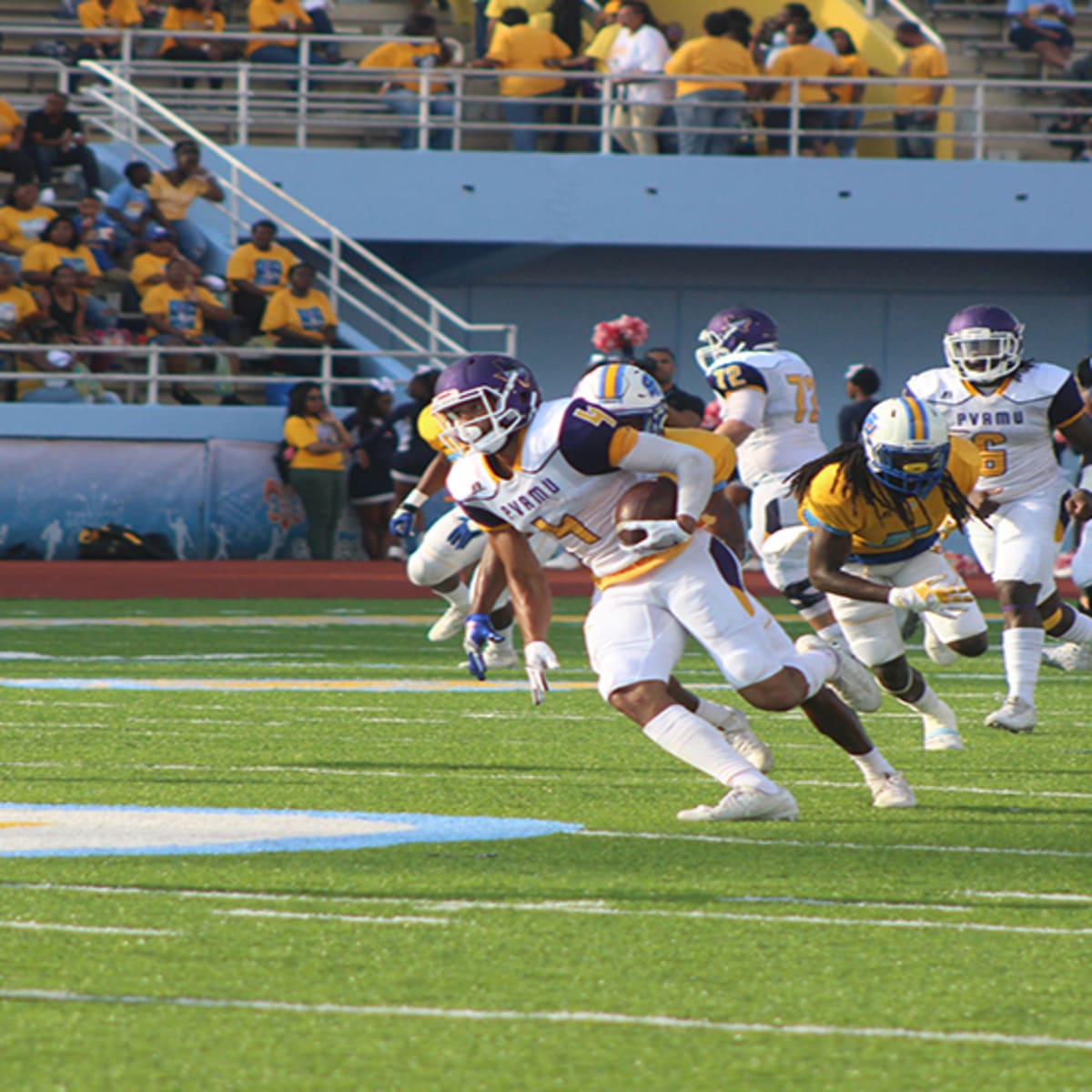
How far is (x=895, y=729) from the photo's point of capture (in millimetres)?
8617

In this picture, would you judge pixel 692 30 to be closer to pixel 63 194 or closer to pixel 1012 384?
pixel 63 194

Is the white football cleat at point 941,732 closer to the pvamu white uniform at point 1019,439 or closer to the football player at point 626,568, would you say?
the pvamu white uniform at point 1019,439

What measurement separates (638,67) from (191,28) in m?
4.75

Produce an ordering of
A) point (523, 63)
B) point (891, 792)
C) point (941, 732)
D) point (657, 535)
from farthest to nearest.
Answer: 1. point (523, 63)
2. point (941, 732)
3. point (891, 792)
4. point (657, 535)

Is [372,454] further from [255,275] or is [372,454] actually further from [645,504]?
[645,504]

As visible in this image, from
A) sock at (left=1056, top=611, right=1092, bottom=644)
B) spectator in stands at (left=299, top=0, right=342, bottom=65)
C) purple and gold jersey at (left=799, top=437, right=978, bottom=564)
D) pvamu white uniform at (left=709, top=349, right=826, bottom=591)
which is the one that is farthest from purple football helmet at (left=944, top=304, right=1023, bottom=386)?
spectator in stands at (left=299, top=0, right=342, bottom=65)

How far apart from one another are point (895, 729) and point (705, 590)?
2.94 metres

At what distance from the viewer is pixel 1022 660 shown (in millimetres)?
8406

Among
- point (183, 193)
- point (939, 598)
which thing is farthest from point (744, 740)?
point (183, 193)

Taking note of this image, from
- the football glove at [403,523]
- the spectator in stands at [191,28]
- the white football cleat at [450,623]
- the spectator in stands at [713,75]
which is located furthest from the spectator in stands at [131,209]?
the football glove at [403,523]

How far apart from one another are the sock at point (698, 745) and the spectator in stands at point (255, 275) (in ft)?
44.8

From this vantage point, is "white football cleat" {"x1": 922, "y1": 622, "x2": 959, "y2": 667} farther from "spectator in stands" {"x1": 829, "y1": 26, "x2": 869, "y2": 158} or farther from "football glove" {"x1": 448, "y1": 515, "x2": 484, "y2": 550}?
"spectator in stands" {"x1": 829, "y1": 26, "x2": 869, "y2": 158}

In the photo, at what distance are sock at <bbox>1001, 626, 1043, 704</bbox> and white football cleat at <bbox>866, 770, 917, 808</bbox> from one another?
2.12m

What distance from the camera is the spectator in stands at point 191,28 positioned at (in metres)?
21.1
